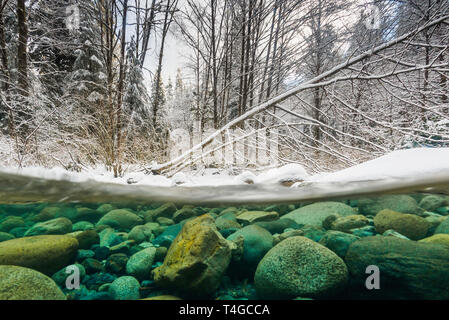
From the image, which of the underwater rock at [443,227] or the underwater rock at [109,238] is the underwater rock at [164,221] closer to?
the underwater rock at [109,238]

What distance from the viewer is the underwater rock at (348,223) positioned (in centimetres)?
169

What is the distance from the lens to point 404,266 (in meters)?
1.30

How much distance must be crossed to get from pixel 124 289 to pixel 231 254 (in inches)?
28.4

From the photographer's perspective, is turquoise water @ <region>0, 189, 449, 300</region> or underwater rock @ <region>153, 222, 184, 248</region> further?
underwater rock @ <region>153, 222, 184, 248</region>

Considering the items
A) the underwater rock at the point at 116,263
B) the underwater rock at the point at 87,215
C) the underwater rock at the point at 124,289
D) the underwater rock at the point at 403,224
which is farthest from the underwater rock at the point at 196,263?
the underwater rock at the point at 403,224

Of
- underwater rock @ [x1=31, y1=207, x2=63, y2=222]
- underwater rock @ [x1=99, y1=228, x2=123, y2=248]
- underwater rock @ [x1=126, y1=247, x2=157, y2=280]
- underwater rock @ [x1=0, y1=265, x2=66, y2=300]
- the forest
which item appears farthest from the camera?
the forest

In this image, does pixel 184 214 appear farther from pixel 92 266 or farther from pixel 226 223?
pixel 92 266

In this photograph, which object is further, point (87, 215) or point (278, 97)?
point (278, 97)

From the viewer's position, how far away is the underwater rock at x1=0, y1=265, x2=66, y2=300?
106 centimetres

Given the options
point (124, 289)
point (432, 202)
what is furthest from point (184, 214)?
point (432, 202)

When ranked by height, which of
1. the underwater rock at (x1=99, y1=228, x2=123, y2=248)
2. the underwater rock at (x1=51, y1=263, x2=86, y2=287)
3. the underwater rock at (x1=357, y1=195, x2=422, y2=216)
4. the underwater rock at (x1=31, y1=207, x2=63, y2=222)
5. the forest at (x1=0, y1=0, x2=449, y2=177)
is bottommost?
the underwater rock at (x1=51, y1=263, x2=86, y2=287)

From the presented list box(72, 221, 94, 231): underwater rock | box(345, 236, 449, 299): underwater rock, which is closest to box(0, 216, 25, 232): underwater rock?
box(72, 221, 94, 231): underwater rock

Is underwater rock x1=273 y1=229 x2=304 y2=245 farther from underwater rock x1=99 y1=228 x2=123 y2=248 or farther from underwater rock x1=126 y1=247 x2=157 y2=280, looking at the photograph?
underwater rock x1=99 y1=228 x2=123 y2=248
